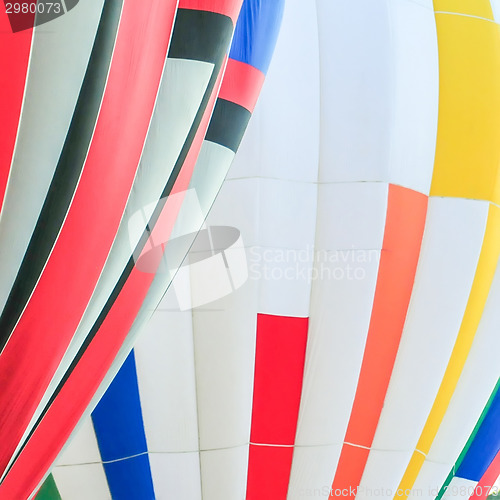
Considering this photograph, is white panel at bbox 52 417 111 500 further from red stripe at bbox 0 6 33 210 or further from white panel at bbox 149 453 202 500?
red stripe at bbox 0 6 33 210

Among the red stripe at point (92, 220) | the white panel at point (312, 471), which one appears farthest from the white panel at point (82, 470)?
the red stripe at point (92, 220)

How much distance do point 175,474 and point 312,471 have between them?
49cm

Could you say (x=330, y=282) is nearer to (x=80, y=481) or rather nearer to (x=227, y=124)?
(x=227, y=124)

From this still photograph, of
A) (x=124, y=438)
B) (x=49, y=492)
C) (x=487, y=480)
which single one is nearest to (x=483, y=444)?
(x=487, y=480)

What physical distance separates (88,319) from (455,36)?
1.96m

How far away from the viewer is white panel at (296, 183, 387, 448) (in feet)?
9.19

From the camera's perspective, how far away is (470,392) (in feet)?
10.8

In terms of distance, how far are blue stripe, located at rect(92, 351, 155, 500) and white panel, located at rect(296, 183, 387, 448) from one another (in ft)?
1.85

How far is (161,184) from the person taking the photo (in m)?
1.83

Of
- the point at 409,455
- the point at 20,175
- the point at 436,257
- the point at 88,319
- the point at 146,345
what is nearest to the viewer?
the point at 20,175

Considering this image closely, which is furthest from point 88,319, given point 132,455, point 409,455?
point 409,455

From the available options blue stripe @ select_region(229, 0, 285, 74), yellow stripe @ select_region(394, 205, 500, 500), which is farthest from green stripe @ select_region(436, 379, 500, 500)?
blue stripe @ select_region(229, 0, 285, 74)

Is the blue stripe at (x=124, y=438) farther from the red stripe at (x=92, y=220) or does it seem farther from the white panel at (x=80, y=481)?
the red stripe at (x=92, y=220)

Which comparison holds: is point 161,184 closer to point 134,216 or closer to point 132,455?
point 134,216
